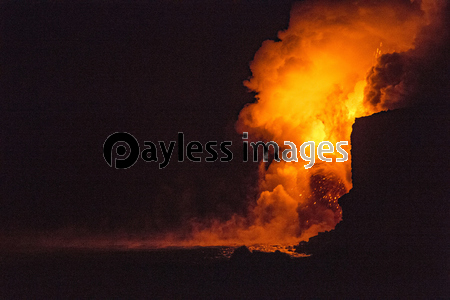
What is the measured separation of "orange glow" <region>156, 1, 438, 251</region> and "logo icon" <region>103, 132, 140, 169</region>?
11.5 feet

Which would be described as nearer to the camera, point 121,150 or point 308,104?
point 308,104

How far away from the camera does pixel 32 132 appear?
1503 centimetres

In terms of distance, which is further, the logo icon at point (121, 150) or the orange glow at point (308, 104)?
the logo icon at point (121, 150)

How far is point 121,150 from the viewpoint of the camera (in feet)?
47.4

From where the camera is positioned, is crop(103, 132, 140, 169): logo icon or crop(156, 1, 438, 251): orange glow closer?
crop(156, 1, 438, 251): orange glow

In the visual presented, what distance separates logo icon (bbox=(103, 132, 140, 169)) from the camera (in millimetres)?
14258

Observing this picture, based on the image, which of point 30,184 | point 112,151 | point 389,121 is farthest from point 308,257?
point 30,184

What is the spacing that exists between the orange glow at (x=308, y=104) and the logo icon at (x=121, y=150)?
3519 mm

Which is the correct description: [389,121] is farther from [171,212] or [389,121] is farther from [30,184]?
[30,184]

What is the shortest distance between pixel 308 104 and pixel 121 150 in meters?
7.00

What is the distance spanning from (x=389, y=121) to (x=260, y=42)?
7071 millimetres

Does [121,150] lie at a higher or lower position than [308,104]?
lower

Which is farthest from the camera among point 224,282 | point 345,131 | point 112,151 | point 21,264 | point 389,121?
point 112,151

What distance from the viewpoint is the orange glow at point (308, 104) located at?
33.2 feet
